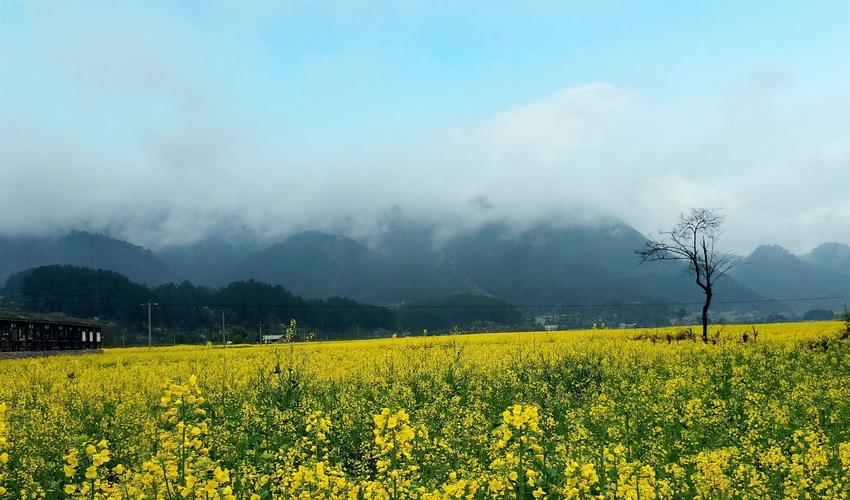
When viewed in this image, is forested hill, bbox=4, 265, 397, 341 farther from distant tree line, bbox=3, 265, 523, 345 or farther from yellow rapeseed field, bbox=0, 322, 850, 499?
yellow rapeseed field, bbox=0, 322, 850, 499

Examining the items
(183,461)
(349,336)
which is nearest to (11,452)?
(183,461)

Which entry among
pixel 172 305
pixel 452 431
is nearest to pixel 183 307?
pixel 172 305

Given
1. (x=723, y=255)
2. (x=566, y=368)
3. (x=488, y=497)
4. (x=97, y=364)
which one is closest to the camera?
(x=488, y=497)

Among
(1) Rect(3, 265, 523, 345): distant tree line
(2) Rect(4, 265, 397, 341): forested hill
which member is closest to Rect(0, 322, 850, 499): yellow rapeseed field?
(1) Rect(3, 265, 523, 345): distant tree line

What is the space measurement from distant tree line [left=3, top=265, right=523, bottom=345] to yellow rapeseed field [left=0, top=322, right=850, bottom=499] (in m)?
102

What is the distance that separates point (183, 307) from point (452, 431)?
132 metres

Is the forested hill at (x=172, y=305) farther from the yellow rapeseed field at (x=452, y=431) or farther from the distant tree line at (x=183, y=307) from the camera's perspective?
the yellow rapeseed field at (x=452, y=431)

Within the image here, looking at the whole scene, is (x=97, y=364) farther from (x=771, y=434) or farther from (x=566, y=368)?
(x=771, y=434)

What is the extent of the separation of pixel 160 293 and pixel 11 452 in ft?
449

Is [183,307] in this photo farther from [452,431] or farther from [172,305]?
[452,431]

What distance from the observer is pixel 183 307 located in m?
127

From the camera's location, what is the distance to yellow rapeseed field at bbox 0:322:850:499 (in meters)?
4.67

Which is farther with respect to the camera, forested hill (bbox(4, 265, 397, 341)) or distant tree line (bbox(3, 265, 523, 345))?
forested hill (bbox(4, 265, 397, 341))

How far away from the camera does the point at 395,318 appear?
150 m
